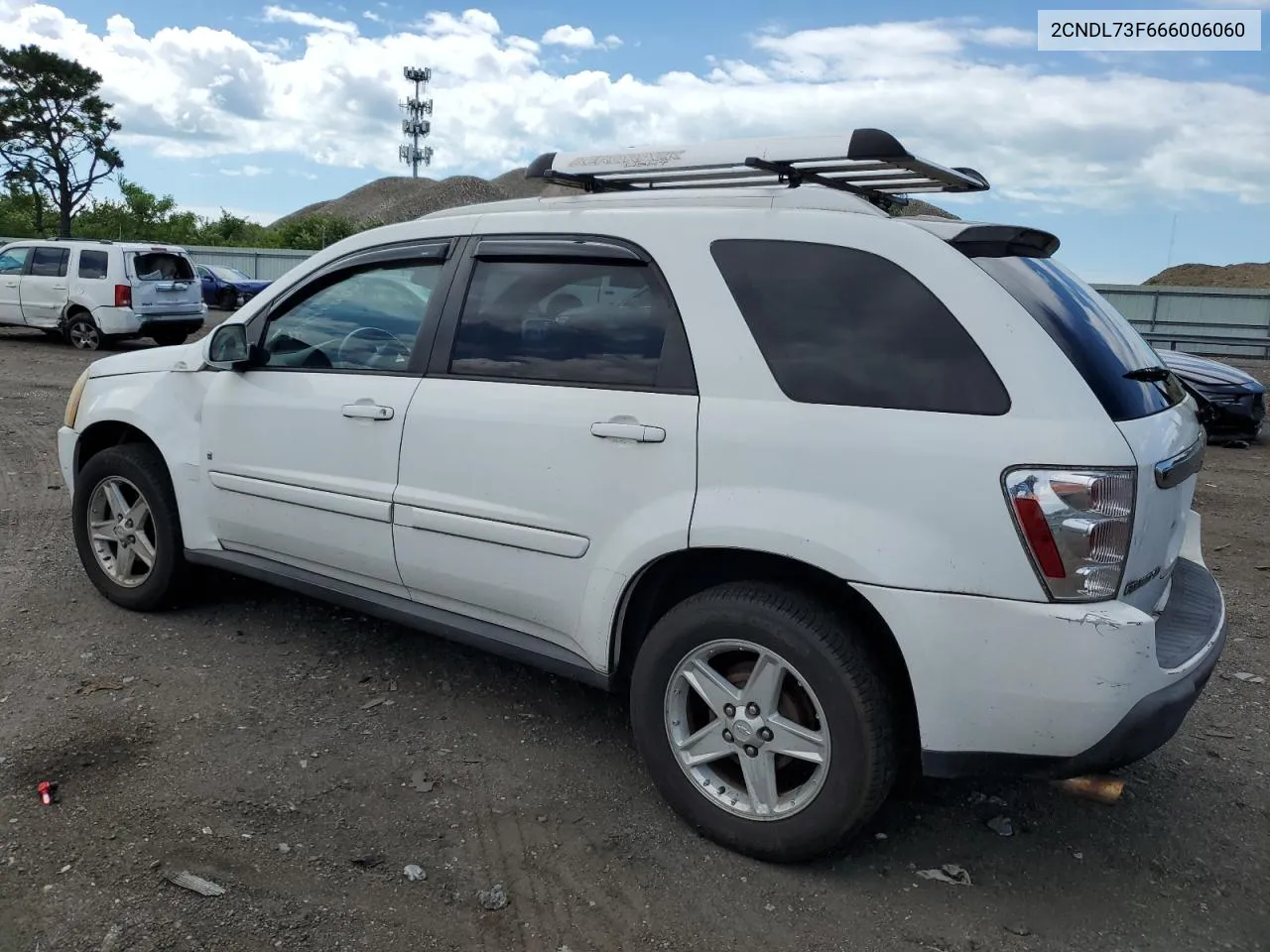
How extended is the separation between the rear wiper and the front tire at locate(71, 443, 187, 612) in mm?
3710

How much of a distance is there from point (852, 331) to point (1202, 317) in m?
26.1

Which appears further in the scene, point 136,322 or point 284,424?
point 136,322

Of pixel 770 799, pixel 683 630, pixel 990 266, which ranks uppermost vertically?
pixel 990 266

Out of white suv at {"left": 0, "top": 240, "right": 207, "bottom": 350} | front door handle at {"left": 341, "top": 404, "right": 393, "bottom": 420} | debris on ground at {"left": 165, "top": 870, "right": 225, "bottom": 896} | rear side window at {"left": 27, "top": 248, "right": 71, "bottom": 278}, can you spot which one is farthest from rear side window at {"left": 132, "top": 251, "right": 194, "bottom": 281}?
debris on ground at {"left": 165, "top": 870, "right": 225, "bottom": 896}

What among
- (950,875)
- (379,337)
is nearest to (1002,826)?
(950,875)

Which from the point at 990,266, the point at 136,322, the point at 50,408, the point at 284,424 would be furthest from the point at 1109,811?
the point at 136,322

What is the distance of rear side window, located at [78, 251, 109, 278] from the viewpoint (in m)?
16.8

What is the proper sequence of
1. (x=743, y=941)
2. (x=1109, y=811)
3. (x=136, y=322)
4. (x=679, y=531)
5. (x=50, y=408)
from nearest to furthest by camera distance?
(x=743, y=941)
(x=679, y=531)
(x=1109, y=811)
(x=50, y=408)
(x=136, y=322)

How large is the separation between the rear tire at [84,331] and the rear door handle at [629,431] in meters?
16.4

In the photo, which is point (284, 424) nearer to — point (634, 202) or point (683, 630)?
point (634, 202)

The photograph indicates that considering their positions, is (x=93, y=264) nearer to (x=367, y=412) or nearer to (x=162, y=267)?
(x=162, y=267)

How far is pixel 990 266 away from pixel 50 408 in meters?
10.9

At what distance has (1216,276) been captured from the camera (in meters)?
44.9

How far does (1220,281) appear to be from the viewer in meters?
44.0
